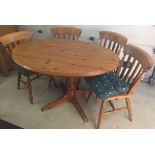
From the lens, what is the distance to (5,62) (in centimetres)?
281

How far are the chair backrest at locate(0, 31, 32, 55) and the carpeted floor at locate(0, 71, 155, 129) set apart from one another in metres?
0.67

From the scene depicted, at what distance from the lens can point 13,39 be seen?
2.24 metres

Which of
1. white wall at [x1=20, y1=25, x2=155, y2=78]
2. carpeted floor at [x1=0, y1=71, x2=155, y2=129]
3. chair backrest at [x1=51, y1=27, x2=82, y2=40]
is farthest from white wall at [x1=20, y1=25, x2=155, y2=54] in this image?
carpeted floor at [x1=0, y1=71, x2=155, y2=129]

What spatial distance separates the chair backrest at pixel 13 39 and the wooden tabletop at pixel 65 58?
0.22 metres

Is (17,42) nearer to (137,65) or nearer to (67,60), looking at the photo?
(67,60)

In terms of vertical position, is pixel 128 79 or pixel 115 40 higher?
pixel 115 40

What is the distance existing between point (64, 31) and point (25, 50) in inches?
33.5

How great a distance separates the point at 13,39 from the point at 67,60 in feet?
3.12

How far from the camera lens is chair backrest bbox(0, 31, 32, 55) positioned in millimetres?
2121

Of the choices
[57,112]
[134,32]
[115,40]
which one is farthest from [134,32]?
[57,112]

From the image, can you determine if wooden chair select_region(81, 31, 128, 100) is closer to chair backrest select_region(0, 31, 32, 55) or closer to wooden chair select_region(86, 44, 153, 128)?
wooden chair select_region(86, 44, 153, 128)

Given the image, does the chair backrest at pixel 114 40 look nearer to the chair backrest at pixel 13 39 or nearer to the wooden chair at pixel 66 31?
the wooden chair at pixel 66 31
